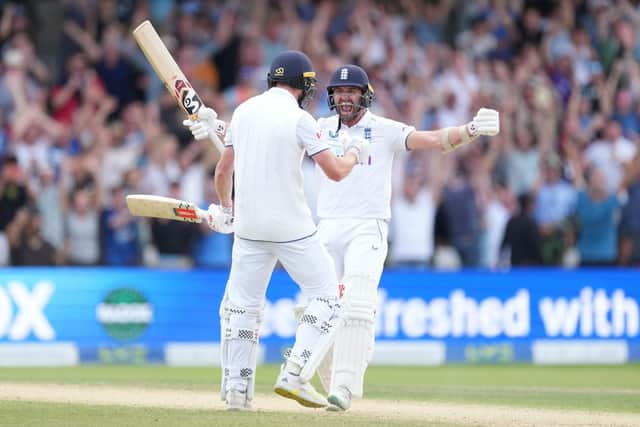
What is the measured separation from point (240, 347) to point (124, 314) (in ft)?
20.2

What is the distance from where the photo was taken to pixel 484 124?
868 centimetres

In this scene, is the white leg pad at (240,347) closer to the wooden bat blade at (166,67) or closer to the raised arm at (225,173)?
the raised arm at (225,173)

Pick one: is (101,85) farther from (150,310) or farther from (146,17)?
(150,310)

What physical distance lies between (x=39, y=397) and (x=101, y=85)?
24.4ft

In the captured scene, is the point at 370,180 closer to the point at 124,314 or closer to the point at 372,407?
the point at 372,407

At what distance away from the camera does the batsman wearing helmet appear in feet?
27.9

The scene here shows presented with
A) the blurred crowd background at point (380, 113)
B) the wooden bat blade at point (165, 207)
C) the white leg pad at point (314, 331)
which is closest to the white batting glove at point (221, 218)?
the wooden bat blade at point (165, 207)

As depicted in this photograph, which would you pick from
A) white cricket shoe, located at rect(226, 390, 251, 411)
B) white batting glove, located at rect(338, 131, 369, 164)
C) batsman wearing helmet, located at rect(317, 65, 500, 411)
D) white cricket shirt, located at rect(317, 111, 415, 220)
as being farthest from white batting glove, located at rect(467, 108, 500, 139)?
white cricket shoe, located at rect(226, 390, 251, 411)

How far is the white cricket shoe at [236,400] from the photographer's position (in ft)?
26.5

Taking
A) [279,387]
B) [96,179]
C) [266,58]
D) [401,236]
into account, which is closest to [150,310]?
[96,179]

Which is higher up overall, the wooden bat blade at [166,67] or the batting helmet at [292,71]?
the wooden bat blade at [166,67]

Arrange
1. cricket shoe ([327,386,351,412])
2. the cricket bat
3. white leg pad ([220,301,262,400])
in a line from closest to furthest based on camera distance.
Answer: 1. white leg pad ([220,301,262,400])
2. cricket shoe ([327,386,351,412])
3. the cricket bat

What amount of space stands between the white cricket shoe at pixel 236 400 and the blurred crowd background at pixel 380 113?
243 inches

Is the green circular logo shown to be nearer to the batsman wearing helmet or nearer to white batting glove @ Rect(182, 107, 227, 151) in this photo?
white batting glove @ Rect(182, 107, 227, 151)
